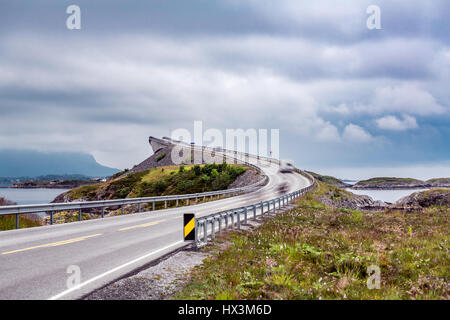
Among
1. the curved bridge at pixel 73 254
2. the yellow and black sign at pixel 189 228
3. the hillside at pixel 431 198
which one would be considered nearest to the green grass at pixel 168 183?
the hillside at pixel 431 198

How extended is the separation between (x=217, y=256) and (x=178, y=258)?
41.5 inches

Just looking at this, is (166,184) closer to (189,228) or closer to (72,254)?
(189,228)

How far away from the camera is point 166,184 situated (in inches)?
2472

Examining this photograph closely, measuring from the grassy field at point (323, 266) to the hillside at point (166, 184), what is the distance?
147ft

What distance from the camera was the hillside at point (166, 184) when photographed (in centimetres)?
5855

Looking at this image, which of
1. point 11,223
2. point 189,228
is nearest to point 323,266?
point 189,228

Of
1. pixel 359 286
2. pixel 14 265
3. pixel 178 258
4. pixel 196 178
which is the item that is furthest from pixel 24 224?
pixel 196 178

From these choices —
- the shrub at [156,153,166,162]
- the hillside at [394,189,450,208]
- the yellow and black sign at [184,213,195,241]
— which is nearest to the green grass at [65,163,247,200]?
the shrub at [156,153,166,162]

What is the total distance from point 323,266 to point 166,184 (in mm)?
56025

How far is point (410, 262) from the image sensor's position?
8.37 metres

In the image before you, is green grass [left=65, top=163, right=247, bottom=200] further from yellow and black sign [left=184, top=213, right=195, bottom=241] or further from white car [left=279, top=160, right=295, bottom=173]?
yellow and black sign [left=184, top=213, right=195, bottom=241]

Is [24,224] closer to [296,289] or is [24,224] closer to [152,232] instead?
[152,232]

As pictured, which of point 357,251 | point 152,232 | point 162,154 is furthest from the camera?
point 162,154
